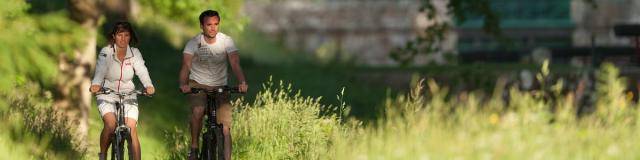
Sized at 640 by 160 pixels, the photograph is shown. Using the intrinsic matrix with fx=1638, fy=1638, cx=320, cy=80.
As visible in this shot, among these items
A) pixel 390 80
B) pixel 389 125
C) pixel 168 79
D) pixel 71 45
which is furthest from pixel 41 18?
pixel 390 80

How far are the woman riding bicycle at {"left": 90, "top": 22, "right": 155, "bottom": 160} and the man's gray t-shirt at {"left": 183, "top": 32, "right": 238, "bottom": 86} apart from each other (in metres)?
0.46

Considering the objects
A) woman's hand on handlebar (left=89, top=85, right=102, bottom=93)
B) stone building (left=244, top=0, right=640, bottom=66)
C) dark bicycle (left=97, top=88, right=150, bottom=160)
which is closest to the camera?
woman's hand on handlebar (left=89, top=85, right=102, bottom=93)

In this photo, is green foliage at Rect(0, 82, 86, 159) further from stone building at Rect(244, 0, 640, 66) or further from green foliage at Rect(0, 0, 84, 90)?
stone building at Rect(244, 0, 640, 66)

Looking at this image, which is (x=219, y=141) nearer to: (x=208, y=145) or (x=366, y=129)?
(x=208, y=145)

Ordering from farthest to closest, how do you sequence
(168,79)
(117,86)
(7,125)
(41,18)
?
(168,79)
(7,125)
(41,18)
(117,86)

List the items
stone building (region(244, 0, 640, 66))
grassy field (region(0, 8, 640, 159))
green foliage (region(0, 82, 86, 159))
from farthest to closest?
stone building (region(244, 0, 640, 66)) < green foliage (region(0, 82, 86, 159)) < grassy field (region(0, 8, 640, 159))

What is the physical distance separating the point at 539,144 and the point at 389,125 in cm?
165

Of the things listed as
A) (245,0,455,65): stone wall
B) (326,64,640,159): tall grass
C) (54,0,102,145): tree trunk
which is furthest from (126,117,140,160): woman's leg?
(245,0,455,65): stone wall

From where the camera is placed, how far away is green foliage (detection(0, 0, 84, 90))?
1159 cm

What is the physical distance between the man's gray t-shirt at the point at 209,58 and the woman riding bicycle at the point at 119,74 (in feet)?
1.51

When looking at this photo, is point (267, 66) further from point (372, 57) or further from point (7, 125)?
point (7, 125)

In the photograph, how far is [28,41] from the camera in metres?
11.8

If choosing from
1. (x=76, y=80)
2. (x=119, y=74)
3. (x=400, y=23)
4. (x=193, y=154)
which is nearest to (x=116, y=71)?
(x=119, y=74)

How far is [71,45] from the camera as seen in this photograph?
1285cm
